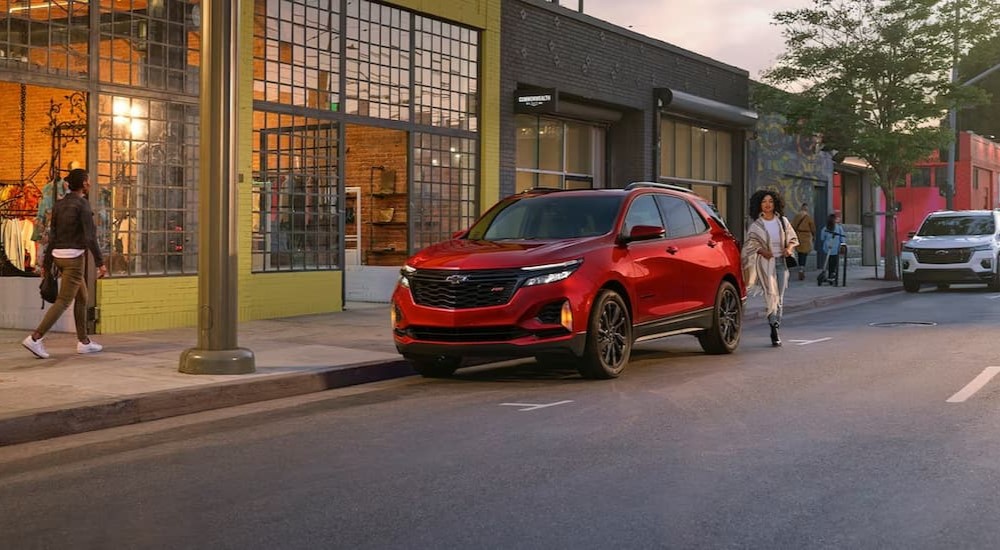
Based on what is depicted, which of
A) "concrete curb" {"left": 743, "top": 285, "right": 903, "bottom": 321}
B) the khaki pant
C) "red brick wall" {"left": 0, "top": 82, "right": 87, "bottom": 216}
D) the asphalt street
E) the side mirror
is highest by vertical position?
"red brick wall" {"left": 0, "top": 82, "right": 87, "bottom": 216}

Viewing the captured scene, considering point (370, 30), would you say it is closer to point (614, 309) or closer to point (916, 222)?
point (614, 309)

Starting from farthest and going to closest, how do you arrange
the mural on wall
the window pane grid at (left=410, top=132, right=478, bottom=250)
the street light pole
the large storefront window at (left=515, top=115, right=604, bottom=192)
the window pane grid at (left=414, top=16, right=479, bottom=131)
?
1. the mural on wall
2. the large storefront window at (left=515, top=115, right=604, bottom=192)
3. the window pane grid at (left=410, top=132, right=478, bottom=250)
4. the window pane grid at (left=414, top=16, right=479, bottom=131)
5. the street light pole

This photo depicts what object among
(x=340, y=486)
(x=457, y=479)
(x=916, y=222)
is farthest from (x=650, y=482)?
(x=916, y=222)

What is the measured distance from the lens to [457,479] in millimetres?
6578

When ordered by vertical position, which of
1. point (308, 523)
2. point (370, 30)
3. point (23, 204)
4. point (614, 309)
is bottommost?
point (308, 523)

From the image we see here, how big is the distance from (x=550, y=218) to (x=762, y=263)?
3565mm

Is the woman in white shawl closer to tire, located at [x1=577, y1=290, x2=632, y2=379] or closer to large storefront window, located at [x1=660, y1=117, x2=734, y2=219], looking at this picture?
tire, located at [x1=577, y1=290, x2=632, y2=379]

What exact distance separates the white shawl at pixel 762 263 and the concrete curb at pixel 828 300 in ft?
14.2

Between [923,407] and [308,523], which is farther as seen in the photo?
[923,407]

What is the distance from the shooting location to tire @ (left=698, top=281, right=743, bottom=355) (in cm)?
1316

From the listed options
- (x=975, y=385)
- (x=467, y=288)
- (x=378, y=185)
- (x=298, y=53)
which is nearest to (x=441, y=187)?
(x=378, y=185)

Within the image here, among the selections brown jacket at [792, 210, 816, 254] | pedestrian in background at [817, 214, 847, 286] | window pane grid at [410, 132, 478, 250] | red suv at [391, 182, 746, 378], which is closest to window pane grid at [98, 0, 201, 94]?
window pane grid at [410, 132, 478, 250]

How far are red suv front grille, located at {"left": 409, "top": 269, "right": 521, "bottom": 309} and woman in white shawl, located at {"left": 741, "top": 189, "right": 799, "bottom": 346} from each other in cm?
469

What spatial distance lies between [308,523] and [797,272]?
1093 inches
